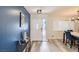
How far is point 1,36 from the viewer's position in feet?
7.22

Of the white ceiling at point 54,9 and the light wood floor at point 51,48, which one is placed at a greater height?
the white ceiling at point 54,9

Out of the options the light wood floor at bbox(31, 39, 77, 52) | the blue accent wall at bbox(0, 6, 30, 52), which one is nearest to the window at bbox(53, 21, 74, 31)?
the light wood floor at bbox(31, 39, 77, 52)

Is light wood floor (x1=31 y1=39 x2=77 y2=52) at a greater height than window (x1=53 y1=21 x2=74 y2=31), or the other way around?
window (x1=53 y1=21 x2=74 y2=31)

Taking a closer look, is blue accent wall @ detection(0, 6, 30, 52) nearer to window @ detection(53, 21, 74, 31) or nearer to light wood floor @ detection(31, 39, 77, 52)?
light wood floor @ detection(31, 39, 77, 52)

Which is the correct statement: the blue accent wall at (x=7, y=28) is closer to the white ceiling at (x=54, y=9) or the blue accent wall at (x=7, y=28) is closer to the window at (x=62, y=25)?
the white ceiling at (x=54, y=9)

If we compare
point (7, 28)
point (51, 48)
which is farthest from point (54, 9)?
point (7, 28)

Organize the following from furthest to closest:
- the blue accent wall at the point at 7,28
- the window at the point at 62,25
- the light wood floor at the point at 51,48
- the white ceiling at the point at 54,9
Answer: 1. the window at the point at 62,25
2. the light wood floor at the point at 51,48
3. the white ceiling at the point at 54,9
4. the blue accent wall at the point at 7,28

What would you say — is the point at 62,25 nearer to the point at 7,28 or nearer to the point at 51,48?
the point at 51,48

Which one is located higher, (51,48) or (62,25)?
(62,25)

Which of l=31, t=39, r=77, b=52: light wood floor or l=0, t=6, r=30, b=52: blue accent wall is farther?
l=31, t=39, r=77, b=52: light wood floor

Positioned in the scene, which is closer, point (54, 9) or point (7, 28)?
point (7, 28)

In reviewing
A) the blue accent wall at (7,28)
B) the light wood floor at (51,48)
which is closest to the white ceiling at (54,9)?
the light wood floor at (51,48)
